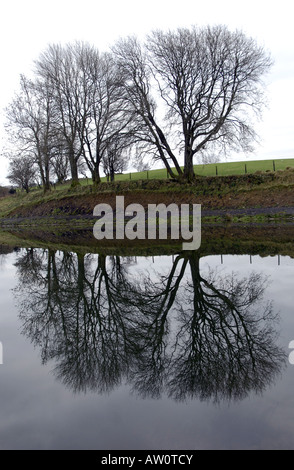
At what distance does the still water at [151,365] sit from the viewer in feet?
13.4

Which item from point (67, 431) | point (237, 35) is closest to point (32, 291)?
point (67, 431)

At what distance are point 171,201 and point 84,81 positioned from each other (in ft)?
52.0

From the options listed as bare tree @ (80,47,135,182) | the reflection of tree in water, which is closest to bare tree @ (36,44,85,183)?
bare tree @ (80,47,135,182)

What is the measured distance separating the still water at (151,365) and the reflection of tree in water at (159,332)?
0.02 metres

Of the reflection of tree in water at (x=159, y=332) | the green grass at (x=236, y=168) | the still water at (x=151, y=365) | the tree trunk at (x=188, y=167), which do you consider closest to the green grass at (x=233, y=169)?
the green grass at (x=236, y=168)

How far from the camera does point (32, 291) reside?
10781 mm

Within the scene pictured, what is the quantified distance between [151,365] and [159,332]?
1.28 metres

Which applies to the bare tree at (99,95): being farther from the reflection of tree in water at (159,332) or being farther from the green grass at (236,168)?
the reflection of tree in water at (159,332)

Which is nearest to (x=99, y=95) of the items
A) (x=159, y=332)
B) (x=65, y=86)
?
(x=65, y=86)

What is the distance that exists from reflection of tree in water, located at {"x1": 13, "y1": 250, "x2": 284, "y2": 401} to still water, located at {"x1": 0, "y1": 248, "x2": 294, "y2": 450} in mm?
23

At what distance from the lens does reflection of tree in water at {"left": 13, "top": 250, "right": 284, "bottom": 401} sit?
5.14 metres

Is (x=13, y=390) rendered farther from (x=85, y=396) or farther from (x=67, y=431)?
(x=67, y=431)

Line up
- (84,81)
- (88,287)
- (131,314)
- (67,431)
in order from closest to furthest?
(67,431) < (131,314) < (88,287) < (84,81)

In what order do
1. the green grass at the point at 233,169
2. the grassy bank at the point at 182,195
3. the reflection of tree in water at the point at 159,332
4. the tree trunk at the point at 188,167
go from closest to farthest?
1. the reflection of tree in water at the point at 159,332
2. the grassy bank at the point at 182,195
3. the tree trunk at the point at 188,167
4. the green grass at the point at 233,169
